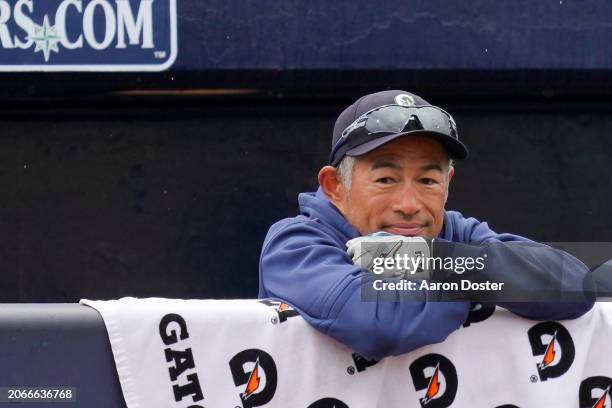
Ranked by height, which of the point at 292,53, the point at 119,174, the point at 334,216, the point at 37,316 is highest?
the point at 292,53

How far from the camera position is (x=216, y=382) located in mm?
2365

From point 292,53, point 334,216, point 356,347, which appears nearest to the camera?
point 356,347

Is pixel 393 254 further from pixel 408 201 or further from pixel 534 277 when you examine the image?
pixel 534 277

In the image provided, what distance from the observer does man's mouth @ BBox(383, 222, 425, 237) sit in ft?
8.57

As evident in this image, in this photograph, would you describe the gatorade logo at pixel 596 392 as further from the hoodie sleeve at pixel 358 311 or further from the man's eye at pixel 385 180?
the man's eye at pixel 385 180

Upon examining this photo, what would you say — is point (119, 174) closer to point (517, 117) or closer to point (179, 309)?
point (517, 117)

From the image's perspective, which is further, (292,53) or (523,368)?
(292,53)

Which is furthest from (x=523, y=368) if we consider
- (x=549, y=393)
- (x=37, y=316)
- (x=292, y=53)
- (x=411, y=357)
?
(x=292, y=53)

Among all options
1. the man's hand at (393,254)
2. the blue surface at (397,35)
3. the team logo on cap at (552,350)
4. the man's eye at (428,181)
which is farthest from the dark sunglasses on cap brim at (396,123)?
the blue surface at (397,35)

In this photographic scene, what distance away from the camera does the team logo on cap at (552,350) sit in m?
2.43

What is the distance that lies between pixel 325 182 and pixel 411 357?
59cm

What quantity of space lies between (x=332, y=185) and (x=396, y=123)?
0.30 meters

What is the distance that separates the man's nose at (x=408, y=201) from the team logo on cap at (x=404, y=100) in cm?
19

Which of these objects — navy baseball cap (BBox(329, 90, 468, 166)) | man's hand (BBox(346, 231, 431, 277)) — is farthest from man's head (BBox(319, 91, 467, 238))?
man's hand (BBox(346, 231, 431, 277))
